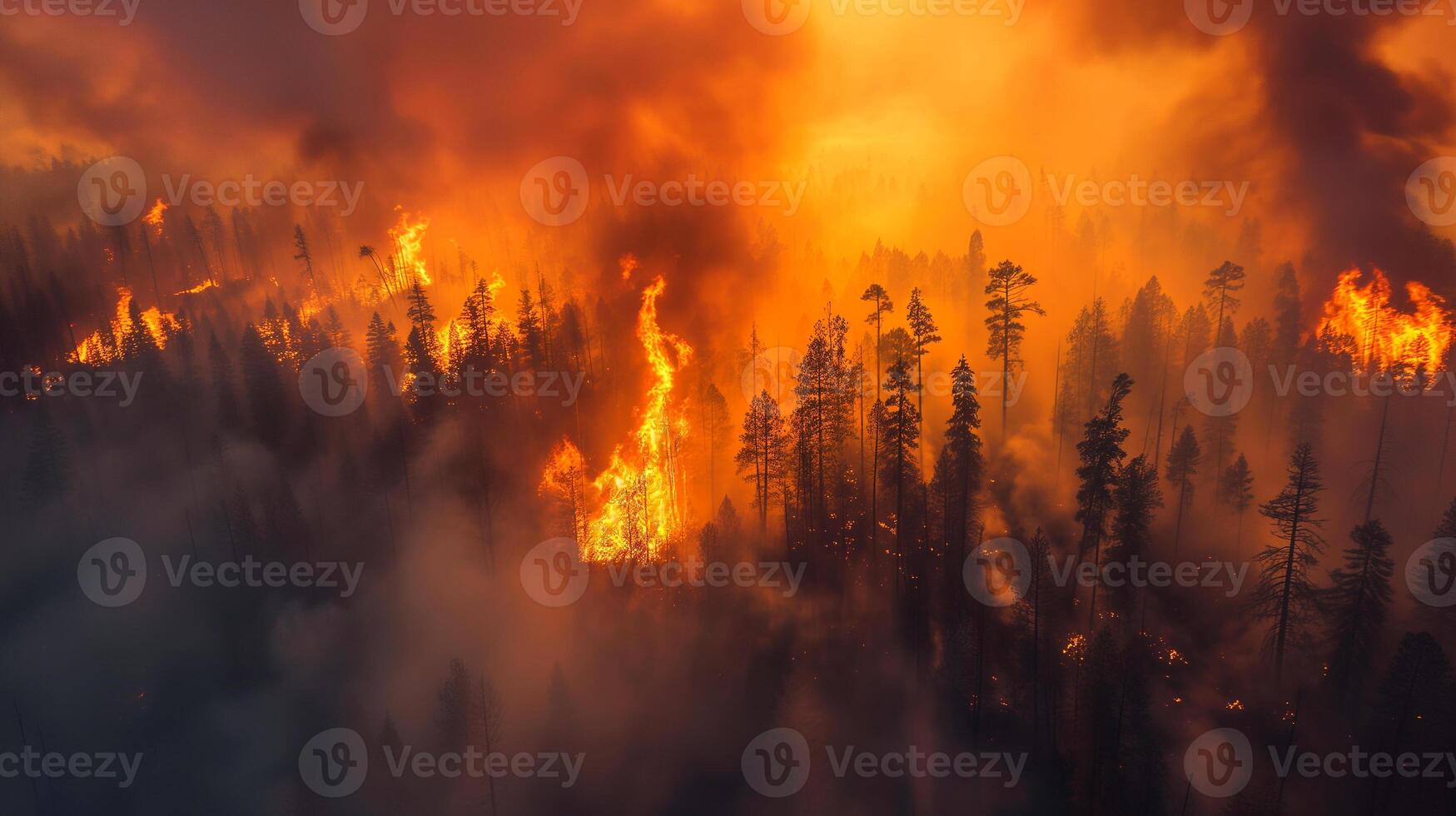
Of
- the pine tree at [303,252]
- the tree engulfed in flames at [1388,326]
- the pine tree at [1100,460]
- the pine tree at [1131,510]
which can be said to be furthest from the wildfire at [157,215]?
the tree engulfed in flames at [1388,326]

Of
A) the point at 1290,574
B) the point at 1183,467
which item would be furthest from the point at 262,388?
the point at 1290,574

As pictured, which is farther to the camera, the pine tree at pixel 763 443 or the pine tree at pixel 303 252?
the pine tree at pixel 303 252

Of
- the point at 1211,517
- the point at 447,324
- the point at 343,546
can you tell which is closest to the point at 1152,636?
the point at 1211,517

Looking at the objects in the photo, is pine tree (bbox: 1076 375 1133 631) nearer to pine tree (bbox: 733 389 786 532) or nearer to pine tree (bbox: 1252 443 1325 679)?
pine tree (bbox: 1252 443 1325 679)

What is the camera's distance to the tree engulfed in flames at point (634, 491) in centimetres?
5362

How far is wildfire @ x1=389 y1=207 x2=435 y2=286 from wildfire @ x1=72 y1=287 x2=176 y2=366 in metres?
32.2

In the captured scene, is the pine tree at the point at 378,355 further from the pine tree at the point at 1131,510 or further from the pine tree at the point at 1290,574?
the pine tree at the point at 1290,574

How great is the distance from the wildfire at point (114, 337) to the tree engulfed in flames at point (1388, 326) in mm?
122581

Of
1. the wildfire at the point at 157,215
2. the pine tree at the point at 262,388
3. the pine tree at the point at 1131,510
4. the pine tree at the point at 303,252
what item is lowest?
the pine tree at the point at 1131,510

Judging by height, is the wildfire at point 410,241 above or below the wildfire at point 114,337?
above

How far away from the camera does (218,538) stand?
57.2 meters

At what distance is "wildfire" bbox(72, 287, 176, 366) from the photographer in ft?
236

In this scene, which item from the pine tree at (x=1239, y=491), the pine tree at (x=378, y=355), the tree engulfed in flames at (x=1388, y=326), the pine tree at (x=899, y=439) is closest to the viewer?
the pine tree at (x=899, y=439)

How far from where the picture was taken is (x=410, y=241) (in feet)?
350
